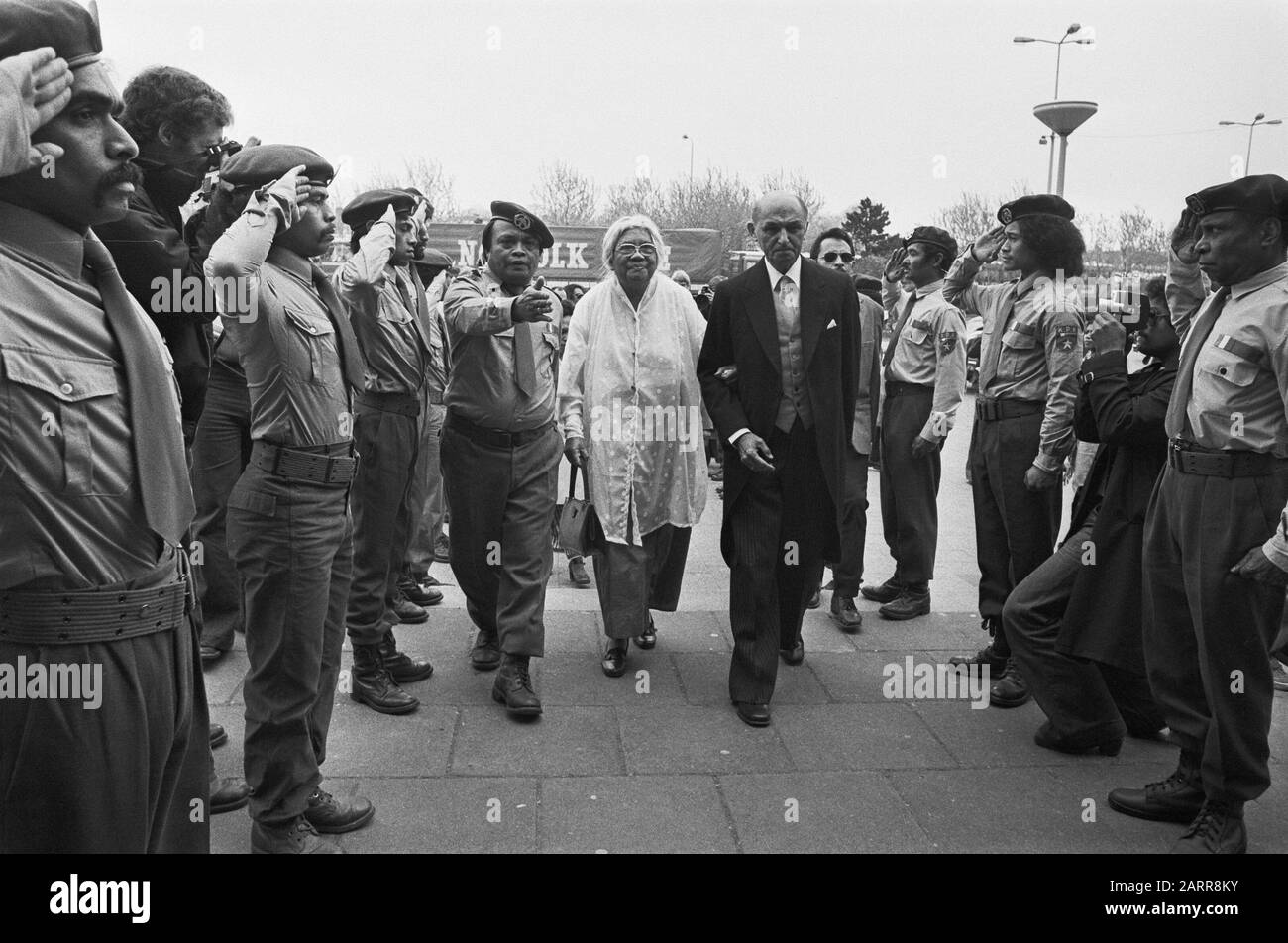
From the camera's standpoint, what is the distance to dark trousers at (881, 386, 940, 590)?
5.73 metres

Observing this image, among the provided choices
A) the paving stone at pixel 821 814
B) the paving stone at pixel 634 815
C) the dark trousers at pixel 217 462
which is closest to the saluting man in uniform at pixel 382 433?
the dark trousers at pixel 217 462

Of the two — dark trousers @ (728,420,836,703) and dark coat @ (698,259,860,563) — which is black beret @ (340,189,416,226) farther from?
dark trousers @ (728,420,836,703)

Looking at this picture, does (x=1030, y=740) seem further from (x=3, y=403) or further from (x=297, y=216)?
(x=3, y=403)

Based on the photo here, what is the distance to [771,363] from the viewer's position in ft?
14.2

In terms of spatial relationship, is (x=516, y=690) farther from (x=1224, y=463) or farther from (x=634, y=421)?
(x=1224, y=463)

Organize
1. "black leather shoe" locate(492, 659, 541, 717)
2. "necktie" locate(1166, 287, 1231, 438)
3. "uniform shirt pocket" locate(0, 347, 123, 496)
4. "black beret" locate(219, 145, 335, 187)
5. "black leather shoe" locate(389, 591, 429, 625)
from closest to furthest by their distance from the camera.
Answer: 1. "uniform shirt pocket" locate(0, 347, 123, 496)
2. "black beret" locate(219, 145, 335, 187)
3. "necktie" locate(1166, 287, 1231, 438)
4. "black leather shoe" locate(492, 659, 541, 717)
5. "black leather shoe" locate(389, 591, 429, 625)

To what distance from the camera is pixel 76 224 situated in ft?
6.15

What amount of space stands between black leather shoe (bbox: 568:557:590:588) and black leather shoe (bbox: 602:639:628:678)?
58.4 inches

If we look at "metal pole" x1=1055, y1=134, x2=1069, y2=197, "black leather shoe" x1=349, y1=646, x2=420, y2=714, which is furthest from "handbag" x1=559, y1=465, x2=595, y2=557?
"metal pole" x1=1055, y1=134, x2=1069, y2=197

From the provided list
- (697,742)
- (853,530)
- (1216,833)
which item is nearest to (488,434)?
(697,742)

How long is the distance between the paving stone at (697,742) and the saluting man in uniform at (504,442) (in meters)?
0.55

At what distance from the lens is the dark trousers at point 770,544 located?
4277 mm

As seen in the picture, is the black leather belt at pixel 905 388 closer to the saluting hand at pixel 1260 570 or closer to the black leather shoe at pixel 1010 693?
the black leather shoe at pixel 1010 693

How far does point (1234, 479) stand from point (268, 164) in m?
3.20
